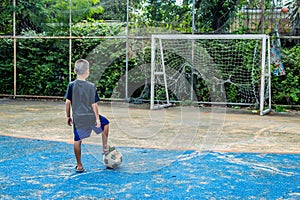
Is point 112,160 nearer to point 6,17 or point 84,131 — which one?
point 84,131

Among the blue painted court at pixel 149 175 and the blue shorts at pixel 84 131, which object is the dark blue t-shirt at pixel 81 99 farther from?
the blue painted court at pixel 149 175

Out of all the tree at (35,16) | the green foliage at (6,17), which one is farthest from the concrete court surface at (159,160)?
the green foliage at (6,17)

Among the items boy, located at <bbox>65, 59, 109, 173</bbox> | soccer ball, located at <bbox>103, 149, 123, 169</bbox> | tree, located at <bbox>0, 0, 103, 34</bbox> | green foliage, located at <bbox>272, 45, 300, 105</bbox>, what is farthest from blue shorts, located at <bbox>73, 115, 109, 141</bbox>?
tree, located at <bbox>0, 0, 103, 34</bbox>

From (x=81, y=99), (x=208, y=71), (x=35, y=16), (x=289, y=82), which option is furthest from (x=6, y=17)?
(x=81, y=99)

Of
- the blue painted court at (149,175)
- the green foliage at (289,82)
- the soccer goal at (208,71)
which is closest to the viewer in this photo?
the blue painted court at (149,175)

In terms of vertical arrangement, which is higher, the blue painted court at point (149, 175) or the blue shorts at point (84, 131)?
the blue shorts at point (84, 131)

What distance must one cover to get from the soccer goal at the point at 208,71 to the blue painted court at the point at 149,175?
5.81 meters

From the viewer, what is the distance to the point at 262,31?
11.2 m

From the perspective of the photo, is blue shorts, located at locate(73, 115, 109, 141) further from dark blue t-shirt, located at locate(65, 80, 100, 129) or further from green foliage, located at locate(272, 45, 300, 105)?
green foliage, located at locate(272, 45, 300, 105)

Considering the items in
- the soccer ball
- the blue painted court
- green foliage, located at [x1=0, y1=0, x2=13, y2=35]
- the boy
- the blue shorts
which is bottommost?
the blue painted court

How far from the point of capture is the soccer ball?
4.82m

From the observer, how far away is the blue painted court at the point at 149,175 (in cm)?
396

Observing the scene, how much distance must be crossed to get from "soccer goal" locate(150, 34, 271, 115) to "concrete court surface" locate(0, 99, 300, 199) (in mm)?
2415

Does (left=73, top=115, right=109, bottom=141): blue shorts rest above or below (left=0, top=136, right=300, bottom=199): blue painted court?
above
